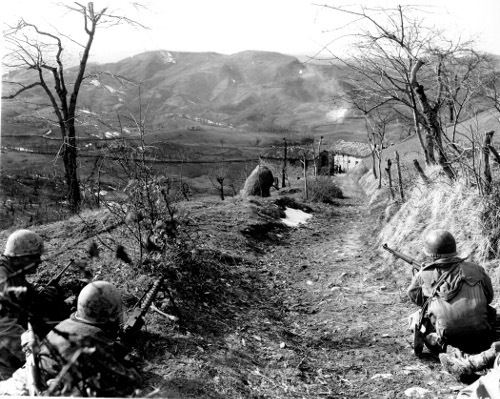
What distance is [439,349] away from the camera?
5.08 metres

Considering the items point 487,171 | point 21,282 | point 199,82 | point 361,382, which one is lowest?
point 361,382

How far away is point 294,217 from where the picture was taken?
540 inches

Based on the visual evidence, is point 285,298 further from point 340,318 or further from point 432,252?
point 432,252

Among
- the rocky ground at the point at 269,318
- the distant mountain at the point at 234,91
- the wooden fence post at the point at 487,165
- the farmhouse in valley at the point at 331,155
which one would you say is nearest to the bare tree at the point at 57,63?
the rocky ground at the point at 269,318

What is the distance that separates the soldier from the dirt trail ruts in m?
0.33

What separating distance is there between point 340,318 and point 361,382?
168 cm

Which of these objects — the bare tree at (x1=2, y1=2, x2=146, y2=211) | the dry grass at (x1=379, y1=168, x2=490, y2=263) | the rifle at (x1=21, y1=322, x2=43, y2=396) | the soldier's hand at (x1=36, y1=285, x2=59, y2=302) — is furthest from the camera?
the bare tree at (x1=2, y1=2, x2=146, y2=211)

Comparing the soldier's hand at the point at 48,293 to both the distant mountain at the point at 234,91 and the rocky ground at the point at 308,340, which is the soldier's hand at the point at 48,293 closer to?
the rocky ground at the point at 308,340

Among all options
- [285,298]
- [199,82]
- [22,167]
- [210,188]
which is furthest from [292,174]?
[199,82]

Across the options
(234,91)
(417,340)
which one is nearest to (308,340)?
(417,340)

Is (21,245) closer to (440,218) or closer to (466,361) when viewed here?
(466,361)

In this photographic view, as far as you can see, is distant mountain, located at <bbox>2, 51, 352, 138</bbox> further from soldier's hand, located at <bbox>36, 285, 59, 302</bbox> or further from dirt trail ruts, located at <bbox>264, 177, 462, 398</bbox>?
soldier's hand, located at <bbox>36, 285, 59, 302</bbox>

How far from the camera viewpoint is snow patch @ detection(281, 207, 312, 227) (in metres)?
12.8

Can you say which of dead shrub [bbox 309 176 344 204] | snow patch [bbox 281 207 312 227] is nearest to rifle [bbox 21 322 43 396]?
snow patch [bbox 281 207 312 227]
